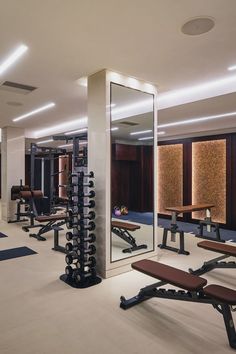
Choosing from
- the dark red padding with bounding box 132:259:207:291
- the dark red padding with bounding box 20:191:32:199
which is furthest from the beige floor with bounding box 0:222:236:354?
the dark red padding with bounding box 20:191:32:199

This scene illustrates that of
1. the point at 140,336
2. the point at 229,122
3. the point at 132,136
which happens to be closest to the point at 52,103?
the point at 132,136

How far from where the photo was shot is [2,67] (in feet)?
11.2

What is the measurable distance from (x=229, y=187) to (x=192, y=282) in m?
5.08

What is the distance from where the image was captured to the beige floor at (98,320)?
2.13 m

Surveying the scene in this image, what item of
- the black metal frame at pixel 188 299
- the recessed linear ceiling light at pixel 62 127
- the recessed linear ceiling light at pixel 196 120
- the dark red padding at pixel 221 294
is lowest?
the black metal frame at pixel 188 299

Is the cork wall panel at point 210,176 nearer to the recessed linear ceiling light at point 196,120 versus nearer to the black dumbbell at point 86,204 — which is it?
the recessed linear ceiling light at point 196,120

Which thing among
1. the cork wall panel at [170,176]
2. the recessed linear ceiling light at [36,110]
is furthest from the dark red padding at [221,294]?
the cork wall panel at [170,176]

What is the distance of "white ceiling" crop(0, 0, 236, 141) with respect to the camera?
86.4 inches

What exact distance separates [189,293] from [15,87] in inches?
151

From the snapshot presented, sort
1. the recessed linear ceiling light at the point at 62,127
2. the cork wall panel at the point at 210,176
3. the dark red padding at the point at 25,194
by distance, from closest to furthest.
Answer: the recessed linear ceiling light at the point at 62,127 < the dark red padding at the point at 25,194 < the cork wall panel at the point at 210,176

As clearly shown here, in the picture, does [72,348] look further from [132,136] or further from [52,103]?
[132,136]

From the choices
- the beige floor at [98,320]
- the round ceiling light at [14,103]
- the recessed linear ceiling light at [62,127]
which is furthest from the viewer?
the recessed linear ceiling light at [62,127]

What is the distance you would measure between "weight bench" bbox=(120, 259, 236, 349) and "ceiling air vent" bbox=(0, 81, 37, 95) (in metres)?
3.19

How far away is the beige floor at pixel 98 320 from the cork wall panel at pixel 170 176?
15.2ft
